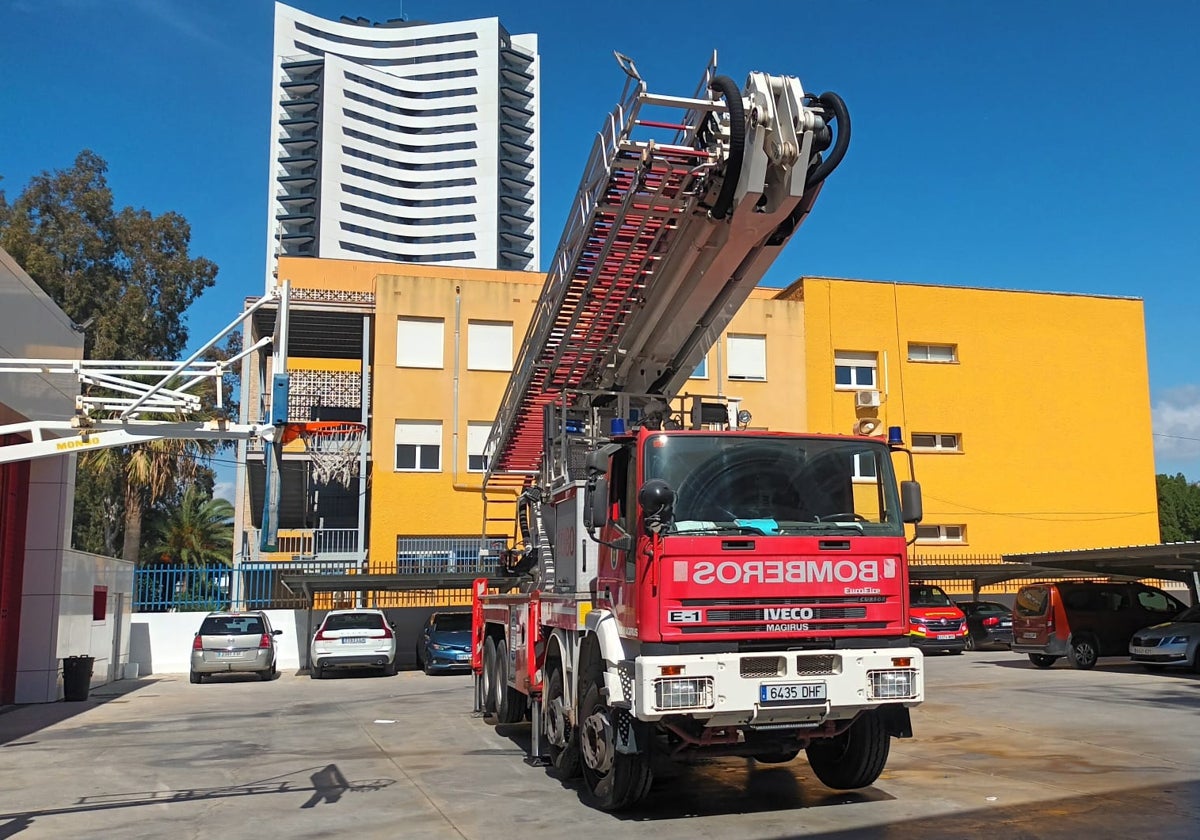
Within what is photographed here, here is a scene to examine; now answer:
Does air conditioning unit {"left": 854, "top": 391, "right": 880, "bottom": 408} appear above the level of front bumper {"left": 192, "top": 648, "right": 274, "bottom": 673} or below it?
above

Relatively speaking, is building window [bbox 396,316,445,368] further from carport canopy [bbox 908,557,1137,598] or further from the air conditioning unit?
carport canopy [bbox 908,557,1137,598]

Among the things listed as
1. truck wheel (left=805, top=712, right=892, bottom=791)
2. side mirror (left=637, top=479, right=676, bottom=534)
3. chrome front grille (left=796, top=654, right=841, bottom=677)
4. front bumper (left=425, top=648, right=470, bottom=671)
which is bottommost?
front bumper (left=425, top=648, right=470, bottom=671)

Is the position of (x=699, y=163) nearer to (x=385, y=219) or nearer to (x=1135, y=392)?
(x=1135, y=392)

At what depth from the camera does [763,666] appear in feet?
24.8

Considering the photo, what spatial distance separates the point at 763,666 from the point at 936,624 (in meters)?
18.9

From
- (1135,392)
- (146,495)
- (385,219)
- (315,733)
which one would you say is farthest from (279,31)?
(315,733)

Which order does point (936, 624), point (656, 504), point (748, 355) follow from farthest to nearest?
point (748, 355) → point (936, 624) → point (656, 504)

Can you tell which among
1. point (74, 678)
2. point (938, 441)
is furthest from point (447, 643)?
point (938, 441)

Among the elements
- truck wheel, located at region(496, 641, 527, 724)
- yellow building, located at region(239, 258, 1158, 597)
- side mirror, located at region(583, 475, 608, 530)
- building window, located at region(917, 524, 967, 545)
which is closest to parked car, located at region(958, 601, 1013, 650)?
yellow building, located at region(239, 258, 1158, 597)

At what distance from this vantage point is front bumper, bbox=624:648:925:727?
289 inches

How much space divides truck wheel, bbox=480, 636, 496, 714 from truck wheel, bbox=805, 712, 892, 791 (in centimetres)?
A: 528

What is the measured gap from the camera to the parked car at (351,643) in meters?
22.3

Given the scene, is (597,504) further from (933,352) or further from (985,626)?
(933,352)

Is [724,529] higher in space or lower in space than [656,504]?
lower
